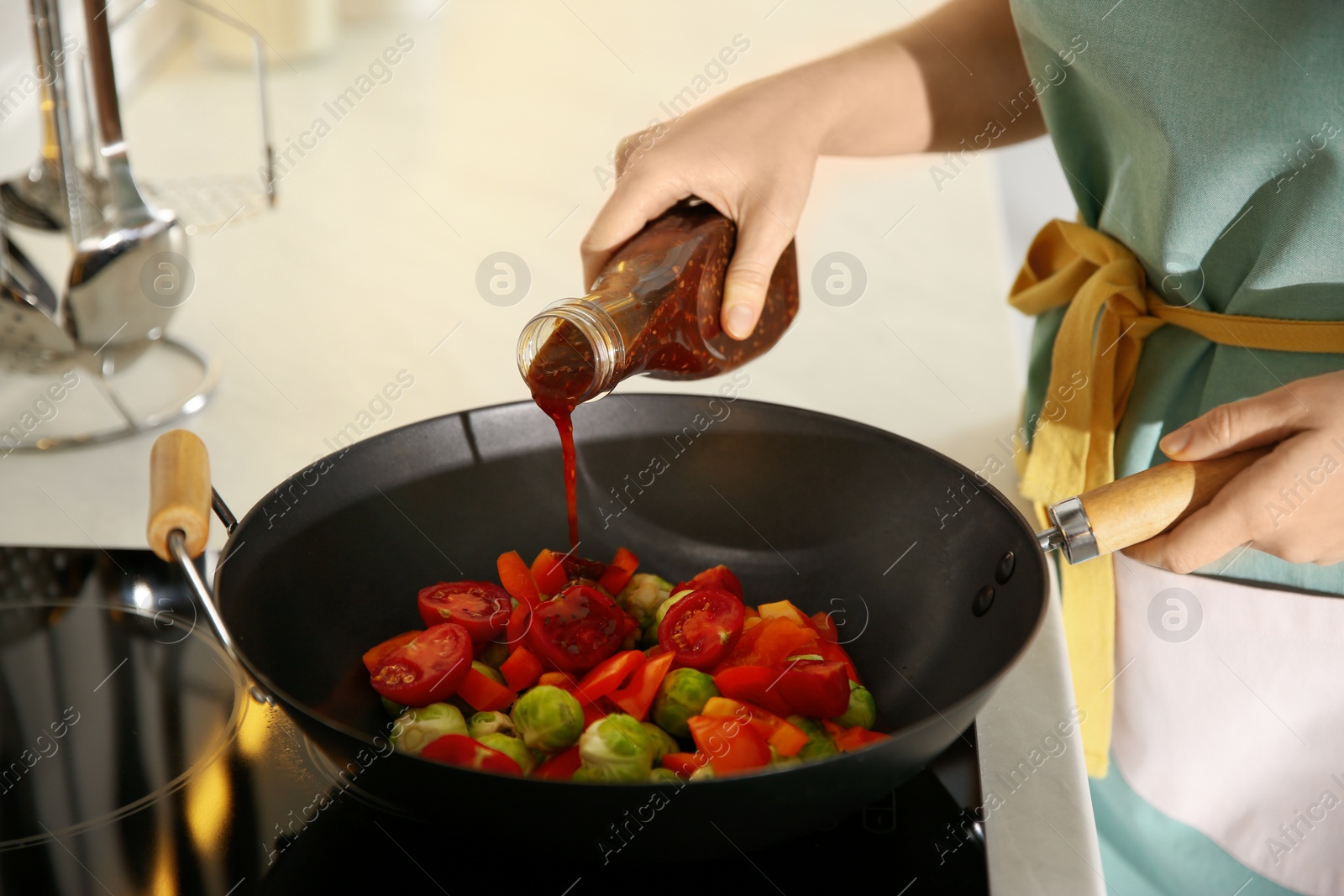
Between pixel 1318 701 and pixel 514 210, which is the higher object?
pixel 514 210

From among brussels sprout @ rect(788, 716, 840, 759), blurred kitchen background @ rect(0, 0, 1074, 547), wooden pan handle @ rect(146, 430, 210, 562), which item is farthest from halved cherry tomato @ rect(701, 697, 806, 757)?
blurred kitchen background @ rect(0, 0, 1074, 547)

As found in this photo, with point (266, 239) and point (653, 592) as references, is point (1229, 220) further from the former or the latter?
point (266, 239)

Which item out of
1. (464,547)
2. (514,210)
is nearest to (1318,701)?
(464,547)

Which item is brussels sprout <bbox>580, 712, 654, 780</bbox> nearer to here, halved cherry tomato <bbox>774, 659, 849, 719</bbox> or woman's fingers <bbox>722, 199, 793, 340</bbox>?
halved cherry tomato <bbox>774, 659, 849, 719</bbox>

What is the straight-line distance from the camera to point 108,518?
106 centimetres

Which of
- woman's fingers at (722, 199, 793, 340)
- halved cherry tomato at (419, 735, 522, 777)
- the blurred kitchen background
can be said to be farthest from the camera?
the blurred kitchen background

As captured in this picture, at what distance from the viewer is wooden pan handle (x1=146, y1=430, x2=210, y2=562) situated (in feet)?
2.30

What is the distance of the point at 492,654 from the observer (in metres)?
0.82

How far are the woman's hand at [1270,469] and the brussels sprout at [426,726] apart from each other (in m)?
0.50

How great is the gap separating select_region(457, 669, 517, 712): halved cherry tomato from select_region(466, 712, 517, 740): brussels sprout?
2cm

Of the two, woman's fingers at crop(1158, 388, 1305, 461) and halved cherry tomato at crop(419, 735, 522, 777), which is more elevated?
woman's fingers at crop(1158, 388, 1305, 461)

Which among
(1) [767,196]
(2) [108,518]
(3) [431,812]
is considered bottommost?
(2) [108,518]

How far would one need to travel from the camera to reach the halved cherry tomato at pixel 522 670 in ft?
2.55

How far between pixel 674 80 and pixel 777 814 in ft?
6.67
